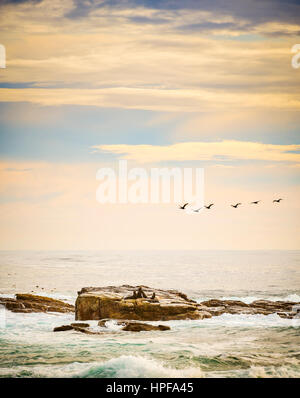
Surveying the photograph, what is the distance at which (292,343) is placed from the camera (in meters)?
18.8

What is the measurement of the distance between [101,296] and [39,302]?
5.00m

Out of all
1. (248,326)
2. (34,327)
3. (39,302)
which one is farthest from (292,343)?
(39,302)

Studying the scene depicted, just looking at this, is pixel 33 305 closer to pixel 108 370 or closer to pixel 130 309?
pixel 130 309

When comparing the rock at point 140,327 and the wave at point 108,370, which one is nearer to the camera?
the wave at point 108,370

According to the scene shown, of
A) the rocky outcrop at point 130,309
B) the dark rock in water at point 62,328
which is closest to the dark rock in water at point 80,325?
the dark rock in water at point 62,328

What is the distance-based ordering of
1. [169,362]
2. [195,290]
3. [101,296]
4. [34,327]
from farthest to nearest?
[195,290] < [101,296] < [34,327] < [169,362]

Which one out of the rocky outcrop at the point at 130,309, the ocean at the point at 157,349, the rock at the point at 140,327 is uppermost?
the rocky outcrop at the point at 130,309

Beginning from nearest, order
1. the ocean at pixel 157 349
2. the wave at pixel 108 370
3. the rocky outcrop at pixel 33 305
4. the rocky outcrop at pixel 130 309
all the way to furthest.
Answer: the wave at pixel 108 370 → the ocean at pixel 157 349 → the rocky outcrop at pixel 130 309 → the rocky outcrop at pixel 33 305

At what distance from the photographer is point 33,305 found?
25844 mm

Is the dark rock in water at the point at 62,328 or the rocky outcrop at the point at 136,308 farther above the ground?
the rocky outcrop at the point at 136,308

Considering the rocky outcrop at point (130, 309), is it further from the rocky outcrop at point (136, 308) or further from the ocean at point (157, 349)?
the ocean at point (157, 349)

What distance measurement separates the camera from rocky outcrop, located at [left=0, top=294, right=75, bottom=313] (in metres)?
25.5

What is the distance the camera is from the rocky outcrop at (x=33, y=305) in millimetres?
25453
